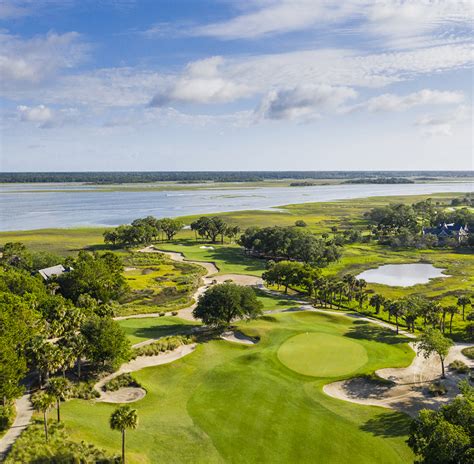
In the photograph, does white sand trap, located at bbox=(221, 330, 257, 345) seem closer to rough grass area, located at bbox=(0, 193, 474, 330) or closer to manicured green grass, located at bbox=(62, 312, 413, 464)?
manicured green grass, located at bbox=(62, 312, 413, 464)

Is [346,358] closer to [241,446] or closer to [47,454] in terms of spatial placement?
[241,446]

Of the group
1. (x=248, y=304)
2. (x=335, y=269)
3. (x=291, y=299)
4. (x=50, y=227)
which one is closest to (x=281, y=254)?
(x=335, y=269)

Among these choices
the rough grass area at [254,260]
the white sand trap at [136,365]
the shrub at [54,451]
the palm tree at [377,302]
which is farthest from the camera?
the rough grass area at [254,260]

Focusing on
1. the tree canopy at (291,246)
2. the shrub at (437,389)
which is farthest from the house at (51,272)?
the shrub at (437,389)

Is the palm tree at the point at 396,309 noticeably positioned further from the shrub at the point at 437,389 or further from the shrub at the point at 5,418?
the shrub at the point at 5,418

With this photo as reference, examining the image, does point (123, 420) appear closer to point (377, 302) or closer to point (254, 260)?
point (377, 302)

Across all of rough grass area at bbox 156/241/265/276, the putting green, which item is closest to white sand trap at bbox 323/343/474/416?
the putting green
